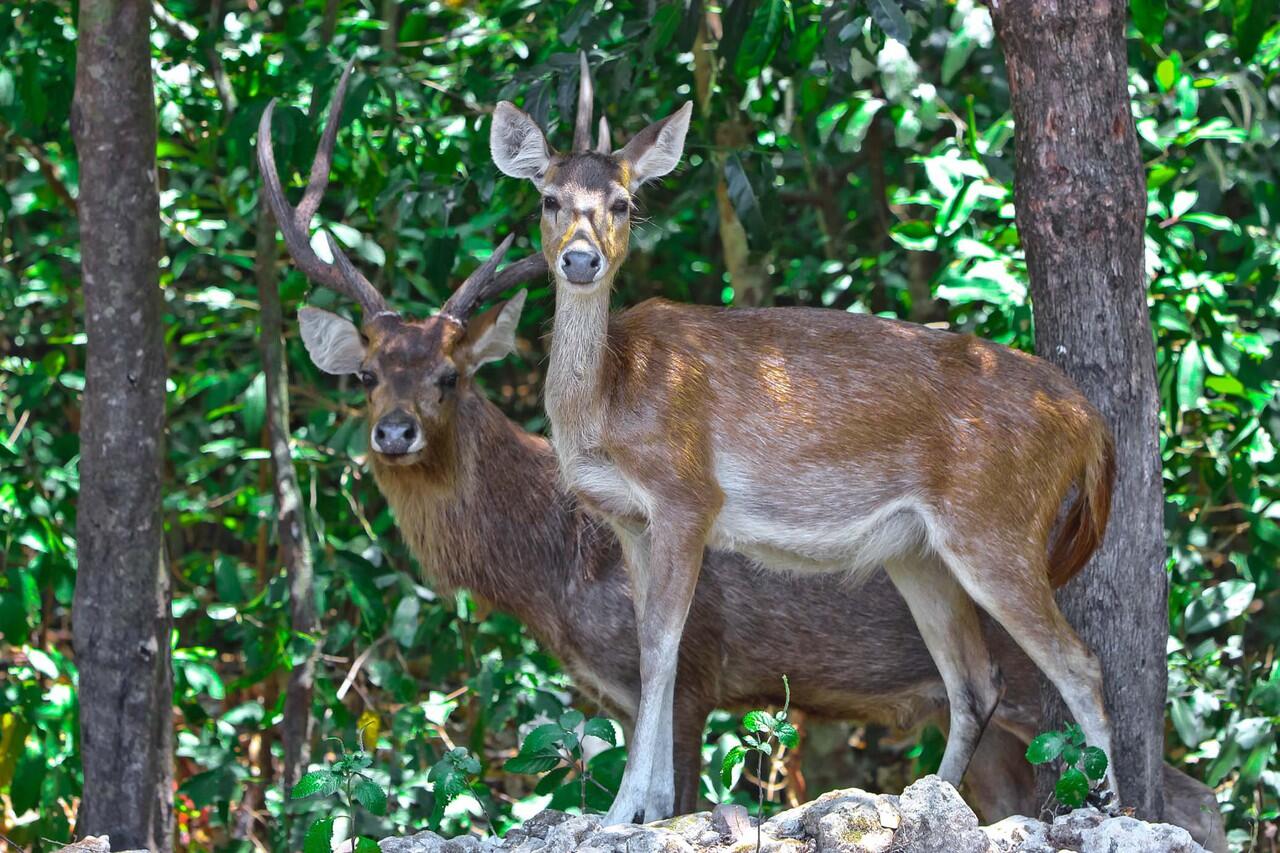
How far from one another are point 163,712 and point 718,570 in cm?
262

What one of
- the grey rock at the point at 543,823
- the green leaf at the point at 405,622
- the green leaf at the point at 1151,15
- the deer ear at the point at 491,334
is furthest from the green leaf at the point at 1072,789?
the green leaf at the point at 405,622

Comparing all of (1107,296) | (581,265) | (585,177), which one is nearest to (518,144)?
(585,177)

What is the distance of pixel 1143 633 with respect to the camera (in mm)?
6340

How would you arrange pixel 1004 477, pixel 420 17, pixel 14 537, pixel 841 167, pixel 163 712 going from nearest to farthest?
pixel 1004 477 < pixel 163 712 < pixel 14 537 < pixel 420 17 < pixel 841 167

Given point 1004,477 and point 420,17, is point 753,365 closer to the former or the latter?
point 1004,477

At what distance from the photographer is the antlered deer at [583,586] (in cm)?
760

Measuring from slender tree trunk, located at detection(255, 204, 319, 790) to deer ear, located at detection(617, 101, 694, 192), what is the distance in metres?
2.98

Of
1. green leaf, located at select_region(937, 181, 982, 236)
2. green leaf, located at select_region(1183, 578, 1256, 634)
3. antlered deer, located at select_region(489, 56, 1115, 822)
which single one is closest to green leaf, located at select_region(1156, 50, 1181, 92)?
green leaf, located at select_region(937, 181, 982, 236)

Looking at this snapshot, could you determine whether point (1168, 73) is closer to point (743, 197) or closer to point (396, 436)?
point (743, 197)

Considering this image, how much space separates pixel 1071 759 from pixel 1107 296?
1.87 meters

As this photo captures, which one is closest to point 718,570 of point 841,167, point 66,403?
point 841,167

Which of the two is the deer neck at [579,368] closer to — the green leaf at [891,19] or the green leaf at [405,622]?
the green leaf at [891,19]

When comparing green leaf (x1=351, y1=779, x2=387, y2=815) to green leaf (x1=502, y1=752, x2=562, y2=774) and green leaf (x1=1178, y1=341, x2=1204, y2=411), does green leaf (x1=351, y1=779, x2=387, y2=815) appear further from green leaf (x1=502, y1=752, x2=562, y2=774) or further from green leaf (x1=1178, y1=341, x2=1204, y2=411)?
green leaf (x1=1178, y1=341, x2=1204, y2=411)

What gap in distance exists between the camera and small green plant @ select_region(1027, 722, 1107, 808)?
5.32m
